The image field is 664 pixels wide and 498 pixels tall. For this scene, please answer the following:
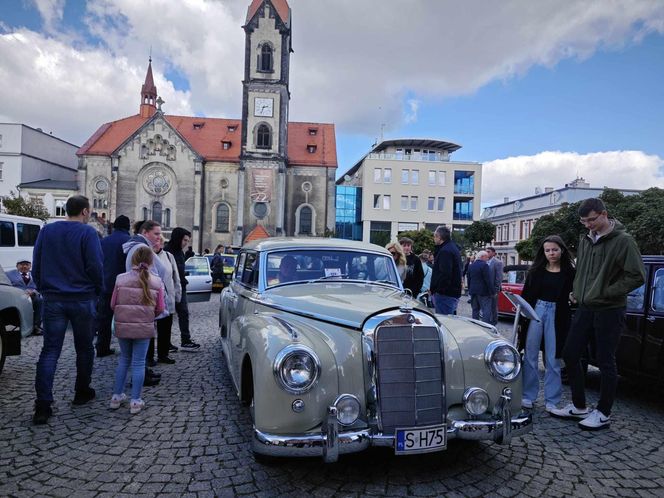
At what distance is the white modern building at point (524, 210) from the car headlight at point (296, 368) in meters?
49.0

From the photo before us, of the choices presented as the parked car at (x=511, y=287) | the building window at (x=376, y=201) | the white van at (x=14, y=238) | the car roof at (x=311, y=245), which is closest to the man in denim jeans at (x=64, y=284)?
the car roof at (x=311, y=245)

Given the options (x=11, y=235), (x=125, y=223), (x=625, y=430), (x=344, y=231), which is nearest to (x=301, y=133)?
(x=344, y=231)

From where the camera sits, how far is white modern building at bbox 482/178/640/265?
49219 mm

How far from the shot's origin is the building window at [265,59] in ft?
142

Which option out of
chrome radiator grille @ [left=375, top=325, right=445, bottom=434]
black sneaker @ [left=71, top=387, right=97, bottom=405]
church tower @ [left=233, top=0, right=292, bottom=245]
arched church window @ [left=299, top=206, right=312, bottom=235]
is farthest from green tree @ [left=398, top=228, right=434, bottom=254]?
chrome radiator grille @ [left=375, top=325, right=445, bottom=434]

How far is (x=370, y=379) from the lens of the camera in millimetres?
3234

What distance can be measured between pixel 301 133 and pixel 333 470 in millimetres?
47640

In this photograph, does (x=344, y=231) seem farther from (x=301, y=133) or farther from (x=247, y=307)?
(x=247, y=307)

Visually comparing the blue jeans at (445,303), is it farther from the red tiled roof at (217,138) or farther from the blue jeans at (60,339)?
the red tiled roof at (217,138)

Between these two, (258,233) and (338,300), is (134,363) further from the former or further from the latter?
(258,233)

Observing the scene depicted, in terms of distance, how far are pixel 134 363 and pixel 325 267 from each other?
7.52 ft

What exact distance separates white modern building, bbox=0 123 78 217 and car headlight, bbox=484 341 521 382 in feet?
168

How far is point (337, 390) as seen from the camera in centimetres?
314

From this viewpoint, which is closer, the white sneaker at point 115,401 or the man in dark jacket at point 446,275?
the white sneaker at point 115,401
